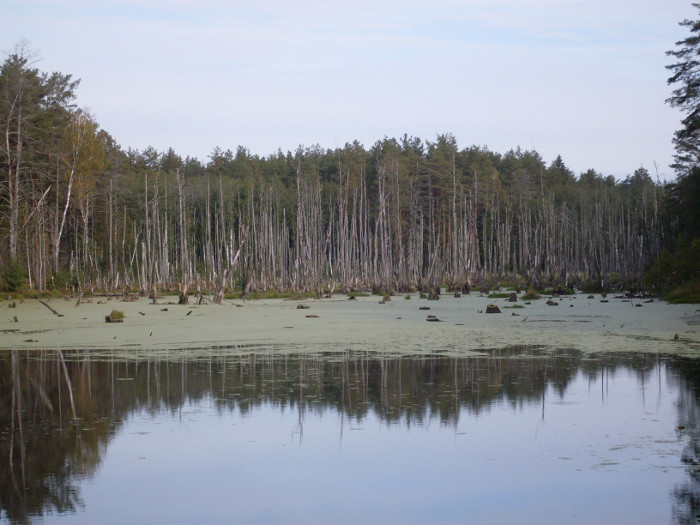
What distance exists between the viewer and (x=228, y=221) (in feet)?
206

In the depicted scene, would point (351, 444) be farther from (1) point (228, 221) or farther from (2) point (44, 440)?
(1) point (228, 221)

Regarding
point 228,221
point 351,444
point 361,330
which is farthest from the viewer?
point 228,221

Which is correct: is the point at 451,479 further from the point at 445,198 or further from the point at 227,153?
the point at 227,153

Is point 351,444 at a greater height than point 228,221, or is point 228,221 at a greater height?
point 228,221

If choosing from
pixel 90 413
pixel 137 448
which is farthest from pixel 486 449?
pixel 90 413

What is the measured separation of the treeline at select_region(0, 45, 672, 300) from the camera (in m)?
34.5

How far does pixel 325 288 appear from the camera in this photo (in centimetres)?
4241

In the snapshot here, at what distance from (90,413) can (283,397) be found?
2.13m

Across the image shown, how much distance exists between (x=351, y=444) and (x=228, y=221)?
57.1 metres

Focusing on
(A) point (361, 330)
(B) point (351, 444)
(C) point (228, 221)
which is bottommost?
(B) point (351, 444)

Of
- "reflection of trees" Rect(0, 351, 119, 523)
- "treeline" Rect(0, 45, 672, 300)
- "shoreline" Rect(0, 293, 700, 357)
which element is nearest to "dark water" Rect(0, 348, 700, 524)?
"reflection of trees" Rect(0, 351, 119, 523)

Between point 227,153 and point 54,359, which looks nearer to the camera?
point 54,359

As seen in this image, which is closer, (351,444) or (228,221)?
(351,444)

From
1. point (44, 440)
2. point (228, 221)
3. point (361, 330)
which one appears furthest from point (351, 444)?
point (228, 221)
